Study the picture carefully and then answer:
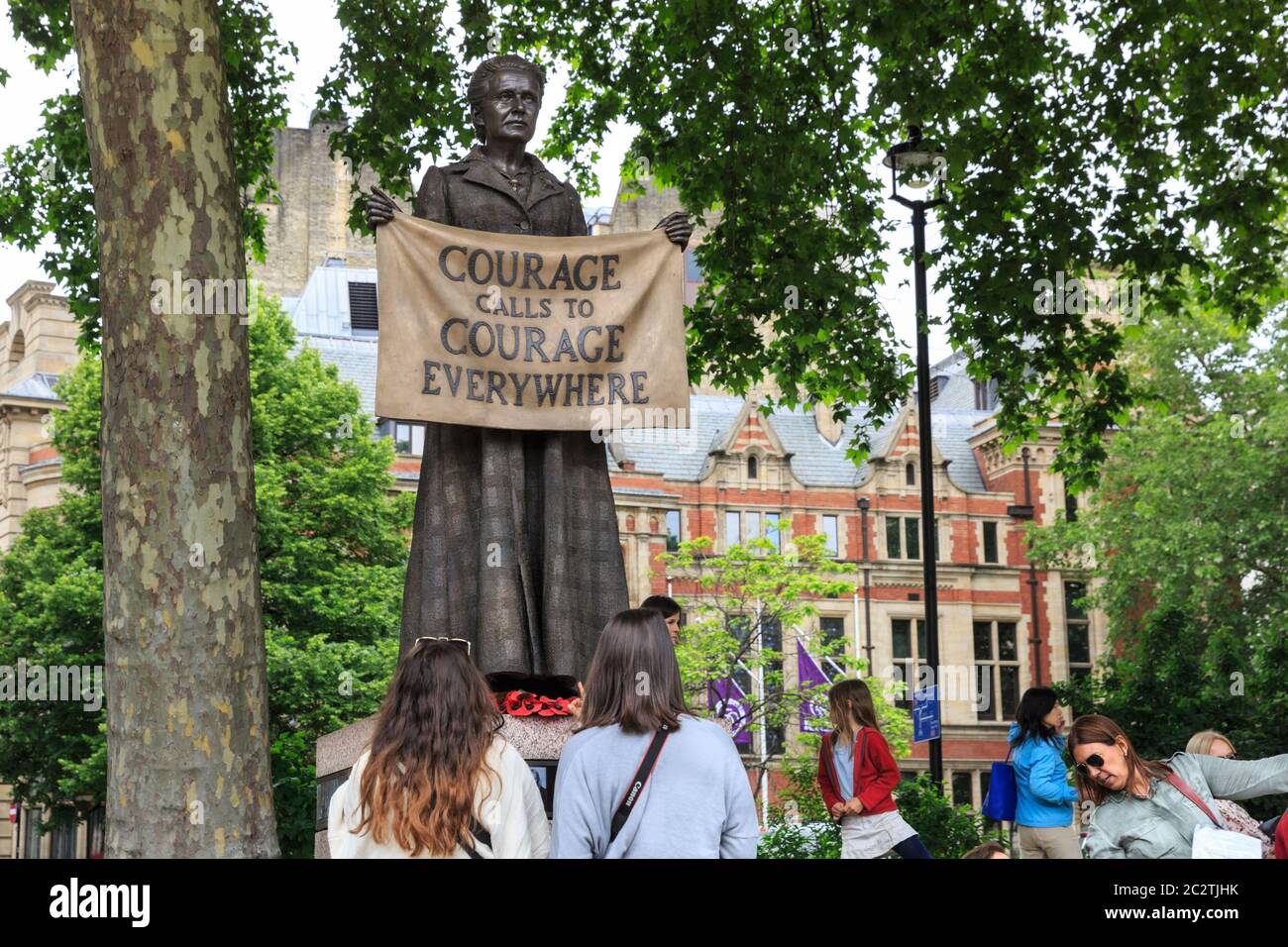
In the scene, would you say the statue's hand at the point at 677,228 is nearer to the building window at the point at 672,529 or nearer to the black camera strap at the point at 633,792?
the black camera strap at the point at 633,792

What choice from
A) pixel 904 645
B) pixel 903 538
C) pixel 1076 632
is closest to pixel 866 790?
pixel 904 645

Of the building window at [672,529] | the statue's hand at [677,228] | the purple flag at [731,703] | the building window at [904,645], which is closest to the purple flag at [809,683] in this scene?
the purple flag at [731,703]

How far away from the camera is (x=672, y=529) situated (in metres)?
51.6

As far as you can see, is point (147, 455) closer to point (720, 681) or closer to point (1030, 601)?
point (720, 681)

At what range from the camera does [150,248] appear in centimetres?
710

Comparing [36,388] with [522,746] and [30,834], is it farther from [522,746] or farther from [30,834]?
[522,746]

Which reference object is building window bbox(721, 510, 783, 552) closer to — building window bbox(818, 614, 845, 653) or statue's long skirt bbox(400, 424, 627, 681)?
building window bbox(818, 614, 845, 653)

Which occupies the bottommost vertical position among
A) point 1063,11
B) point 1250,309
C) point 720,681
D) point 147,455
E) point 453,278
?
point 720,681

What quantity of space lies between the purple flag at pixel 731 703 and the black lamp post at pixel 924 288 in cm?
2189

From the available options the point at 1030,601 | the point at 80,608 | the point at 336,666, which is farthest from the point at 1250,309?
the point at 1030,601

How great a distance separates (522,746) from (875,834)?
10.4ft

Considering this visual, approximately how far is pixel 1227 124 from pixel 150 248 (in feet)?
35.6

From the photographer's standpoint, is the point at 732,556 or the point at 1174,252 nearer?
the point at 1174,252

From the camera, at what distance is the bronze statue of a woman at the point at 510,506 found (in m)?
6.82
